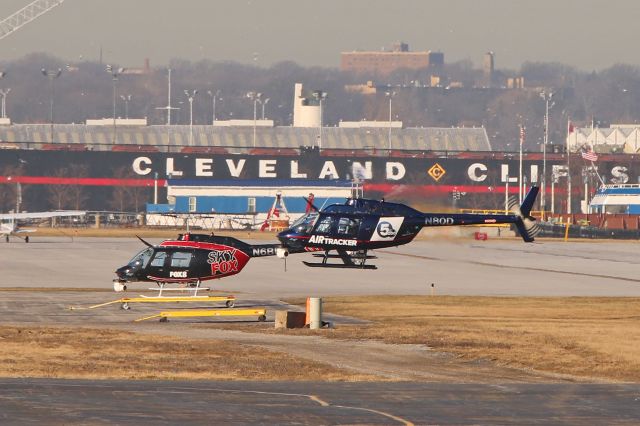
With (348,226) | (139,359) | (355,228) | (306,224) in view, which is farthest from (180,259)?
(139,359)

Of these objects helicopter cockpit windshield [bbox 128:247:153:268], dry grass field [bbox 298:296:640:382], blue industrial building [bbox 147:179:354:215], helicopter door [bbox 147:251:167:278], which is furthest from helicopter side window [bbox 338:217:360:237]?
blue industrial building [bbox 147:179:354:215]

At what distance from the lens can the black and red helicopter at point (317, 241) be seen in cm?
6197

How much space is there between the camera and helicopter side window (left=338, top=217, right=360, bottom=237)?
64.4m

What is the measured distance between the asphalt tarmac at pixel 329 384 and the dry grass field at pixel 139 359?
5.47ft

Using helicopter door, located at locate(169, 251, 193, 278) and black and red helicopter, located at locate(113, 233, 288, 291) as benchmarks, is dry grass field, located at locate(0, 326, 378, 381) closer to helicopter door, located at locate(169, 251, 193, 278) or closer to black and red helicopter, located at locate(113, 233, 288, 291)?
black and red helicopter, located at locate(113, 233, 288, 291)

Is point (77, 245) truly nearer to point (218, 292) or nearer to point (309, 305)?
point (218, 292)

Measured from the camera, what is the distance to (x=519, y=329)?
2148 inches

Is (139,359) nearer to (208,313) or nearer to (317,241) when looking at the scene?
(208,313)

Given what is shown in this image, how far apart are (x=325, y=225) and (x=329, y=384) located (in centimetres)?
2620

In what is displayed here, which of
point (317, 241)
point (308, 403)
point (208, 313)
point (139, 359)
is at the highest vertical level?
point (317, 241)

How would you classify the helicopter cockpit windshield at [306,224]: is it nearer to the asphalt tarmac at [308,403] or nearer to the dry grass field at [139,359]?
the dry grass field at [139,359]

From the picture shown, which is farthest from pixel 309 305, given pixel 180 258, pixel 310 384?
pixel 310 384

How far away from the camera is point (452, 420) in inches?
1271

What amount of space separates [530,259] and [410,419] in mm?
78442
